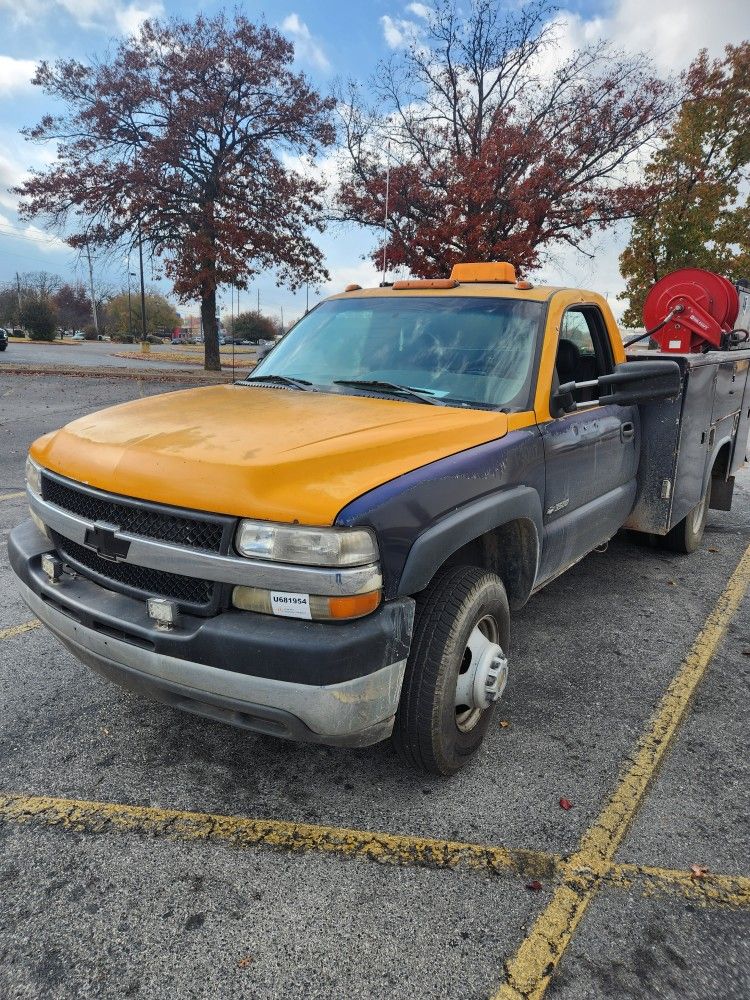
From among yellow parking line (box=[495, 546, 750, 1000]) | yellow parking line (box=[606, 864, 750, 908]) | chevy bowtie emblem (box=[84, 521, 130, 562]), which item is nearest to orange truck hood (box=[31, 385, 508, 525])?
chevy bowtie emblem (box=[84, 521, 130, 562])

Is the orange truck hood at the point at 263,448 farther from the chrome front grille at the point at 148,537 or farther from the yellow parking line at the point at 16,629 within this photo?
the yellow parking line at the point at 16,629

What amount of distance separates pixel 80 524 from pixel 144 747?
103 cm

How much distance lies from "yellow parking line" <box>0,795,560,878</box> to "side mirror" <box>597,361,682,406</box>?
7.27 feet

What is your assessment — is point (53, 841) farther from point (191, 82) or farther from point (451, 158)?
point (191, 82)

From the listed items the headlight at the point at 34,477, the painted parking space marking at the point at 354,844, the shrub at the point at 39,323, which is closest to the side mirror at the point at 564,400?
the painted parking space marking at the point at 354,844

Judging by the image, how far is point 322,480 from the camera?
2250mm

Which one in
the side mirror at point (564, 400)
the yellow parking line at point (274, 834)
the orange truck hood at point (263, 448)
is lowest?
the yellow parking line at point (274, 834)

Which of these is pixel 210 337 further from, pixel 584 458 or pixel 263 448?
pixel 263 448

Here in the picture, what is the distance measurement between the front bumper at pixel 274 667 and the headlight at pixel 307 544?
202mm

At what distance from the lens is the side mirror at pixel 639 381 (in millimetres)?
3445

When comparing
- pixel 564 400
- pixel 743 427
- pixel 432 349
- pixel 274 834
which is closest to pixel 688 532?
pixel 743 427

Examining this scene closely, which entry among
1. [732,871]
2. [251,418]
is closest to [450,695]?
[732,871]

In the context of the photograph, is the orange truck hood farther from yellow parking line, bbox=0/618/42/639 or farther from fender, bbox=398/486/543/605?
yellow parking line, bbox=0/618/42/639

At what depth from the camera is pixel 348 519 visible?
2.14 m
